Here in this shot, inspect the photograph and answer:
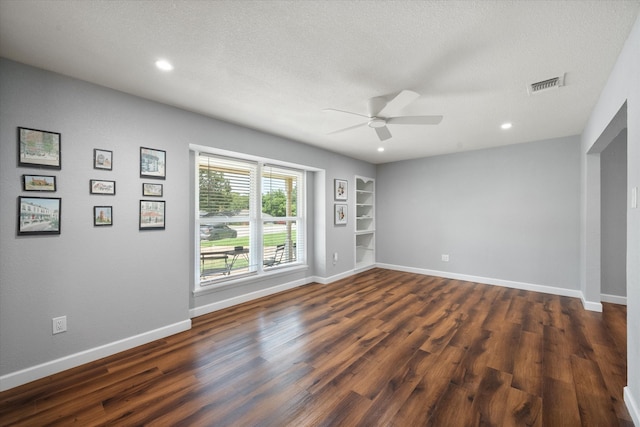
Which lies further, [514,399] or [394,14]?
[514,399]

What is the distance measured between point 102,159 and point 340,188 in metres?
3.84

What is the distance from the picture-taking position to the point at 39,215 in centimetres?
216

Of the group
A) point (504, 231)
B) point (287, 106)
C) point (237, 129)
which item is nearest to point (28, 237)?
point (237, 129)

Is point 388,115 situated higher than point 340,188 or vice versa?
point 388,115

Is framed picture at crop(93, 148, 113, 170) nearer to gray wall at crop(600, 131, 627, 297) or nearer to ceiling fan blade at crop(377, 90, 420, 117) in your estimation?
ceiling fan blade at crop(377, 90, 420, 117)

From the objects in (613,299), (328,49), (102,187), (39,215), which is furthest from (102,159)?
(613,299)

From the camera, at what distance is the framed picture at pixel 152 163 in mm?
2727

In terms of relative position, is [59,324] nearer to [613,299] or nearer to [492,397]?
[492,397]

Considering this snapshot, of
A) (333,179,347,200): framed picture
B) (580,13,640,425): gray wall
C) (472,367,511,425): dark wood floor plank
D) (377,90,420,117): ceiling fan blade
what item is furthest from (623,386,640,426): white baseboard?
(333,179,347,200): framed picture

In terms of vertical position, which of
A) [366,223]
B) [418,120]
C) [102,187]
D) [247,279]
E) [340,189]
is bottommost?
[247,279]

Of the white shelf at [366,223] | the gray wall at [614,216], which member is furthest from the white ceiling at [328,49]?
the white shelf at [366,223]

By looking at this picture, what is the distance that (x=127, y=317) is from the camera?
261cm

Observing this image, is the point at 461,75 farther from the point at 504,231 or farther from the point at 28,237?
the point at 28,237

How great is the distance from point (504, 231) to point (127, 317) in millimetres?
5682
